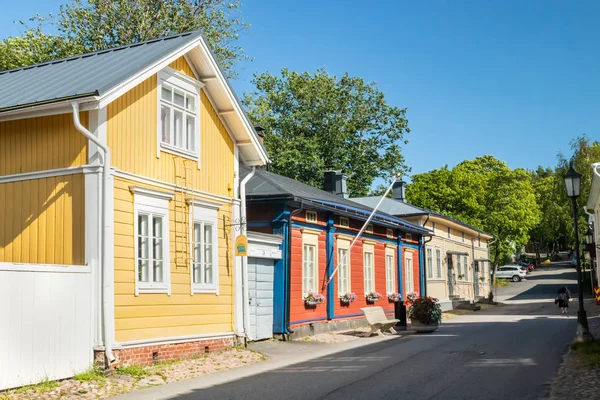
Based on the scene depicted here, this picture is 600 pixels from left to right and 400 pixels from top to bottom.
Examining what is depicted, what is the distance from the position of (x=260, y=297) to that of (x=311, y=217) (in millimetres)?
3684

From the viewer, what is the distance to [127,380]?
12.2m

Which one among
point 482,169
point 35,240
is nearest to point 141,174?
point 35,240

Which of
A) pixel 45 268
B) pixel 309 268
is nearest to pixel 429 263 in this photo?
pixel 309 268

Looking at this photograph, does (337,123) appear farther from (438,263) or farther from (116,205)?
(116,205)

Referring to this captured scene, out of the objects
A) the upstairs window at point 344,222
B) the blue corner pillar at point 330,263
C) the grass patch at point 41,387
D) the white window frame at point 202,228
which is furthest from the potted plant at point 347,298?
the grass patch at point 41,387

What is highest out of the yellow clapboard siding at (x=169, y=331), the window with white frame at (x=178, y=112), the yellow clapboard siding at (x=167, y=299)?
the window with white frame at (x=178, y=112)

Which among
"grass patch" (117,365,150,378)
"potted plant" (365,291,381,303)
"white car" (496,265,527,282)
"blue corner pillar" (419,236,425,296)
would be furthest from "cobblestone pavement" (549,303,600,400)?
"white car" (496,265,527,282)

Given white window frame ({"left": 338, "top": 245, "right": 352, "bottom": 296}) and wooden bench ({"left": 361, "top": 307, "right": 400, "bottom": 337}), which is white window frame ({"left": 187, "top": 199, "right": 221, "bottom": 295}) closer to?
wooden bench ({"left": 361, "top": 307, "right": 400, "bottom": 337})

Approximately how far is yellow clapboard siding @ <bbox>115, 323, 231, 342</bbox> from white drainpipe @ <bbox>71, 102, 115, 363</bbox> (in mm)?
440

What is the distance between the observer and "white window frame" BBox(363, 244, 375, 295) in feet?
85.9

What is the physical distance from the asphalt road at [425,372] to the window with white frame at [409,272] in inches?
381

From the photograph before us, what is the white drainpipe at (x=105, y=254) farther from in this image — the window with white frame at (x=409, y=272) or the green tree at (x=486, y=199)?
the green tree at (x=486, y=199)

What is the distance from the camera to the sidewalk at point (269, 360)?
37.1 feet

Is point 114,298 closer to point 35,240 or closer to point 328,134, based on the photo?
point 35,240
